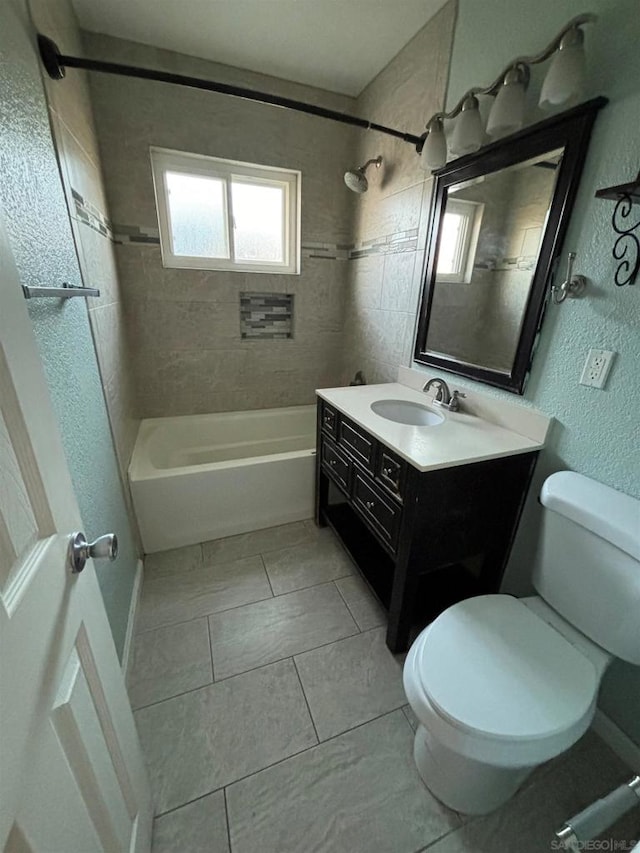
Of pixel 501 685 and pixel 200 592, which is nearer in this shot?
pixel 501 685

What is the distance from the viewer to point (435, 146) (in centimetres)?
144

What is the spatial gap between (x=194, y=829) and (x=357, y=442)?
1.24 metres

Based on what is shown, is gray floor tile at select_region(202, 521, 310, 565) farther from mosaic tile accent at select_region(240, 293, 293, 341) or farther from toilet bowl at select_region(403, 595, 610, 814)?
mosaic tile accent at select_region(240, 293, 293, 341)

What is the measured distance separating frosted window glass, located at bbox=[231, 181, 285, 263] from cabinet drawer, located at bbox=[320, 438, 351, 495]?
4.73 ft

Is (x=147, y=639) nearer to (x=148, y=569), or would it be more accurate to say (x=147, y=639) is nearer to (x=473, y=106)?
(x=148, y=569)

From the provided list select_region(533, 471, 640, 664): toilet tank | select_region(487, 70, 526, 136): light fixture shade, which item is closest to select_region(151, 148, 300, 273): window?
select_region(487, 70, 526, 136): light fixture shade

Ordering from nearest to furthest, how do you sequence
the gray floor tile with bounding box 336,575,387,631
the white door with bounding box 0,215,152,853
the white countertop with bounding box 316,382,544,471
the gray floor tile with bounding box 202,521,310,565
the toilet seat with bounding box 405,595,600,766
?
the white door with bounding box 0,215,152,853, the toilet seat with bounding box 405,595,600,766, the white countertop with bounding box 316,382,544,471, the gray floor tile with bounding box 336,575,387,631, the gray floor tile with bounding box 202,521,310,565

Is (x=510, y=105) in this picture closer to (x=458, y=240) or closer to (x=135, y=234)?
(x=458, y=240)

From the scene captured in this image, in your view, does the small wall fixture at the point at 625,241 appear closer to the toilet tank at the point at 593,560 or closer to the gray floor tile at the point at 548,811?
the toilet tank at the point at 593,560

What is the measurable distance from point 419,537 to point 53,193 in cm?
160

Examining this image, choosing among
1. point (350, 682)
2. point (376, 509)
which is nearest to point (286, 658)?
point (350, 682)

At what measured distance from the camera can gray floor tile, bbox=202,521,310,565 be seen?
6.07 ft

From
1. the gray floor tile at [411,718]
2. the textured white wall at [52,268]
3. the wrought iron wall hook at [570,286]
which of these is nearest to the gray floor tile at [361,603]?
the gray floor tile at [411,718]

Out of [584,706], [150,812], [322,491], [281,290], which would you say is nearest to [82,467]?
[150,812]
